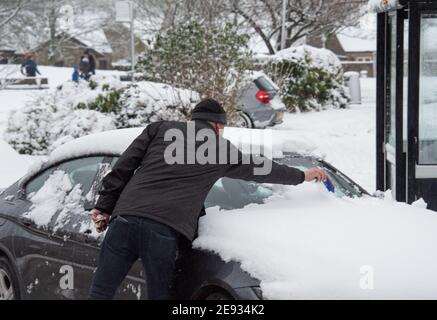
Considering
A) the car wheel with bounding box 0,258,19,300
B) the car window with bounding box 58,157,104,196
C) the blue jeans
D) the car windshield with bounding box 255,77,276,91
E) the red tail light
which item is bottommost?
the car wheel with bounding box 0,258,19,300

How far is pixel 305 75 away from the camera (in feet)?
71.1

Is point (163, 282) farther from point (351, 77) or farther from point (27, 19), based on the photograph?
point (27, 19)

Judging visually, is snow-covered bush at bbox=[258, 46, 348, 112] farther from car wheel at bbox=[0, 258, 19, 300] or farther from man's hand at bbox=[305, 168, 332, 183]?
man's hand at bbox=[305, 168, 332, 183]

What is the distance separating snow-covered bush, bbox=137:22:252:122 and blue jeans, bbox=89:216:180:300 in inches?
312

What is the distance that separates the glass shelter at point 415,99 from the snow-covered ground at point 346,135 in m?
2.92

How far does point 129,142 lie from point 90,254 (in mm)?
820

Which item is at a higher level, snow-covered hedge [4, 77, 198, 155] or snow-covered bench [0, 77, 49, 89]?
snow-covered bench [0, 77, 49, 89]

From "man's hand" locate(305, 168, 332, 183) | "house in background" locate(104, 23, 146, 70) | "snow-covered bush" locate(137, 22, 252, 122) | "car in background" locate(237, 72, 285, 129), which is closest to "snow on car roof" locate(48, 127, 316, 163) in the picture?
"man's hand" locate(305, 168, 332, 183)

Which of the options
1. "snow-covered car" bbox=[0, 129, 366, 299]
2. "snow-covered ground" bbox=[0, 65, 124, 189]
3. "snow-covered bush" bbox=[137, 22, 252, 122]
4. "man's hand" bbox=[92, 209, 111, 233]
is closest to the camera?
"man's hand" bbox=[92, 209, 111, 233]

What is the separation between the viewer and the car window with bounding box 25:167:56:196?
539 centimetres

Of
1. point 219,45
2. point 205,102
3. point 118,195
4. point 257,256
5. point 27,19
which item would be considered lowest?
point 257,256

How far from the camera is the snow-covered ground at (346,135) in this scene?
468 inches
